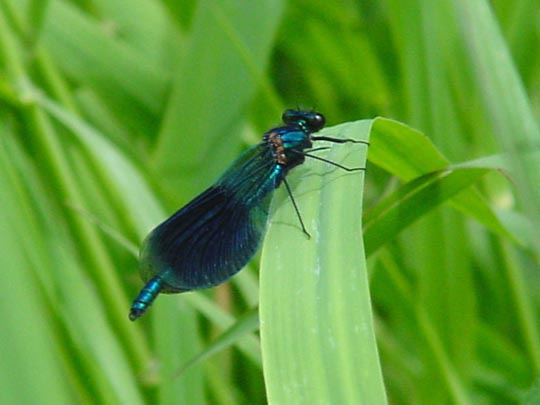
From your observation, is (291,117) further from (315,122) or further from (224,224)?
(224,224)

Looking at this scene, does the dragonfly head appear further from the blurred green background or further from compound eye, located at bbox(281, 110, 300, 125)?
the blurred green background

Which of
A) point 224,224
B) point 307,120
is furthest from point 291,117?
point 224,224

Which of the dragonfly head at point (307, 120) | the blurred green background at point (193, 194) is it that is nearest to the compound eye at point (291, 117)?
the dragonfly head at point (307, 120)

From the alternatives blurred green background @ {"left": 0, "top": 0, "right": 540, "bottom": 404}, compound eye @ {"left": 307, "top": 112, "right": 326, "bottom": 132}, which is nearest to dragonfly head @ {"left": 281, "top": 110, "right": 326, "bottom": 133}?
compound eye @ {"left": 307, "top": 112, "right": 326, "bottom": 132}

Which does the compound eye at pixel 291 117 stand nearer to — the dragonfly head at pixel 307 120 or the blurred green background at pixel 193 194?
the dragonfly head at pixel 307 120

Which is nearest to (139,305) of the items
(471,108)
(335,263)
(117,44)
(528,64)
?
(335,263)

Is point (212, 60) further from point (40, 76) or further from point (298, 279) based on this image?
point (298, 279)
